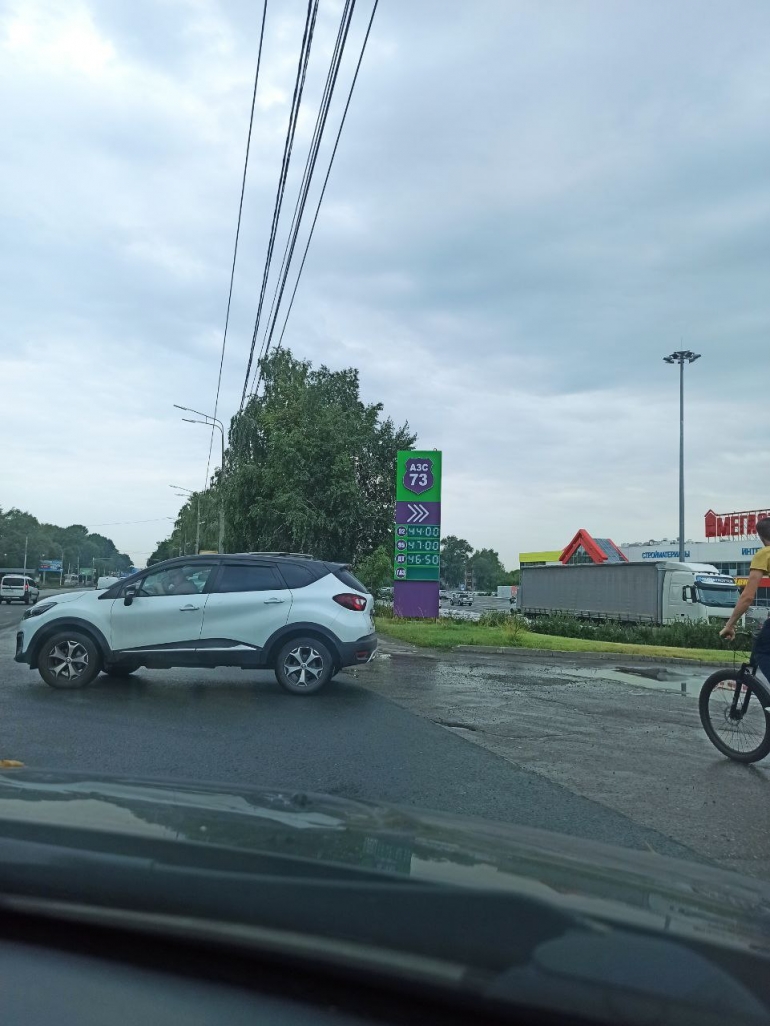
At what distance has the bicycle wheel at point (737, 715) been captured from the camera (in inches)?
266

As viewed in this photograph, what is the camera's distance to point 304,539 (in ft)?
111

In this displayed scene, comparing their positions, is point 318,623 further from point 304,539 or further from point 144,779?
point 304,539

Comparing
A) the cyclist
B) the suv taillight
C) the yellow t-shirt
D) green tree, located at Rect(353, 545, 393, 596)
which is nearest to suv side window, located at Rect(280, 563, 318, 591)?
the suv taillight

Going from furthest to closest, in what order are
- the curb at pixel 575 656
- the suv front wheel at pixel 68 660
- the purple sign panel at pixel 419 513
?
the purple sign panel at pixel 419 513 < the curb at pixel 575 656 < the suv front wheel at pixel 68 660

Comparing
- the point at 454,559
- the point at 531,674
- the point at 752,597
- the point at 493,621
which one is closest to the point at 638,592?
the point at 493,621

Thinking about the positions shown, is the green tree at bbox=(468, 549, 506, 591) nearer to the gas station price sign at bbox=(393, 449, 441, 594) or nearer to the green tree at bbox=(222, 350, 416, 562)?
the green tree at bbox=(222, 350, 416, 562)

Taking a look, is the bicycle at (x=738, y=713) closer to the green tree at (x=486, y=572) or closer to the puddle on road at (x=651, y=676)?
the puddle on road at (x=651, y=676)

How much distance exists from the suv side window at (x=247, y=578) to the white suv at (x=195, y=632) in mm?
25

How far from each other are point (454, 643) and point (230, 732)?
31.5 feet

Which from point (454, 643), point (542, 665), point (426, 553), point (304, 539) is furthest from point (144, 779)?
point (304, 539)

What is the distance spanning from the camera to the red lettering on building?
187 feet

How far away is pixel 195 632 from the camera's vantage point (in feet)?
32.2

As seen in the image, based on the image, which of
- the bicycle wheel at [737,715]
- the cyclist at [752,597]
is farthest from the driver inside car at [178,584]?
the cyclist at [752,597]

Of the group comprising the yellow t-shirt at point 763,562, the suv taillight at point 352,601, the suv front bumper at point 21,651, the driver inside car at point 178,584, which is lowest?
the suv front bumper at point 21,651
